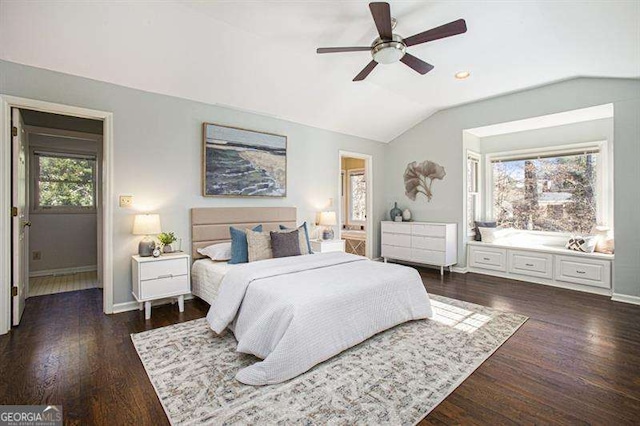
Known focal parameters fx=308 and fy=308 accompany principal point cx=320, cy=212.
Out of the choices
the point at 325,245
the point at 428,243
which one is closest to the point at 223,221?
the point at 325,245

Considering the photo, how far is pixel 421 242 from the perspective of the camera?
18.2 ft

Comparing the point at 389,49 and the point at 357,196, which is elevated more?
the point at 389,49

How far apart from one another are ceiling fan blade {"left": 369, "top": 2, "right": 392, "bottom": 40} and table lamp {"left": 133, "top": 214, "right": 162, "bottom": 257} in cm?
296

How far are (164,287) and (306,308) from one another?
1942mm

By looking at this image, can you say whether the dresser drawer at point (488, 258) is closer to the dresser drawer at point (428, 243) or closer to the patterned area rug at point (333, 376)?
the dresser drawer at point (428, 243)

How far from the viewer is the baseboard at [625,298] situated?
12.3 ft

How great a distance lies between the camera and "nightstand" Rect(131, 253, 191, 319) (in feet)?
10.6

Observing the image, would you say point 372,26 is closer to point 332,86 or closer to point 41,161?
point 332,86

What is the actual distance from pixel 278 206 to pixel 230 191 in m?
0.83

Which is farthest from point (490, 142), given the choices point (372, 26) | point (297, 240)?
point (297, 240)

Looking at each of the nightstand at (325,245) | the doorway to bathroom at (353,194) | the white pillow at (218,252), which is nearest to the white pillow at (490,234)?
the doorway to bathroom at (353,194)

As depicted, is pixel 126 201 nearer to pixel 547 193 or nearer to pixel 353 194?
pixel 353 194

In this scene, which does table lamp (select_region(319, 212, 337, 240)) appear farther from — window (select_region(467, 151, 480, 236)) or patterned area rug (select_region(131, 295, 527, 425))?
window (select_region(467, 151, 480, 236))

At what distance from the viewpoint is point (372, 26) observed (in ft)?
10.2
